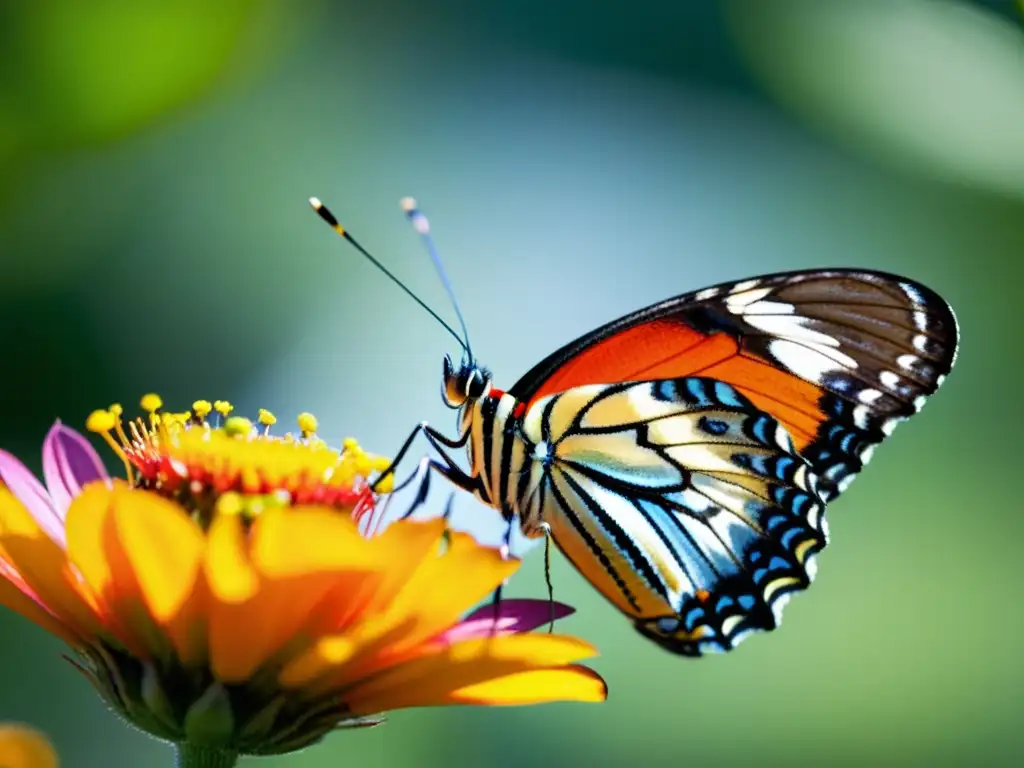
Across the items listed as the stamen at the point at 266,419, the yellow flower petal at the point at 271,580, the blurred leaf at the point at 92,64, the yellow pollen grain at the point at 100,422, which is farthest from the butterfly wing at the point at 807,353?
the blurred leaf at the point at 92,64

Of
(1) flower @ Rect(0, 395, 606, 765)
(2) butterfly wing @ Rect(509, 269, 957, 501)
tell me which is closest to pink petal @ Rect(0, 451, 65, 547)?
(1) flower @ Rect(0, 395, 606, 765)

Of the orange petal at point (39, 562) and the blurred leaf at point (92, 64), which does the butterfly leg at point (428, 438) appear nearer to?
the orange petal at point (39, 562)

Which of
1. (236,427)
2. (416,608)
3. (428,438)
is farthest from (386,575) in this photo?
(428,438)

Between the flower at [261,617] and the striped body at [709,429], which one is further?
the striped body at [709,429]

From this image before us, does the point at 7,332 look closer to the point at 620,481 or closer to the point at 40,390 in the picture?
the point at 40,390

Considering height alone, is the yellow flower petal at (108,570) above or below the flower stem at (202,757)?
above

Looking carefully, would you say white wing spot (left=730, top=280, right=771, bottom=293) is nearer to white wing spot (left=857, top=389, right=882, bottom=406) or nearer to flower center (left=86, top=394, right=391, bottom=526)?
white wing spot (left=857, top=389, right=882, bottom=406)

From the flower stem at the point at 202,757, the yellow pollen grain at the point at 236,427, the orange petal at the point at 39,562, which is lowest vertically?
the flower stem at the point at 202,757
